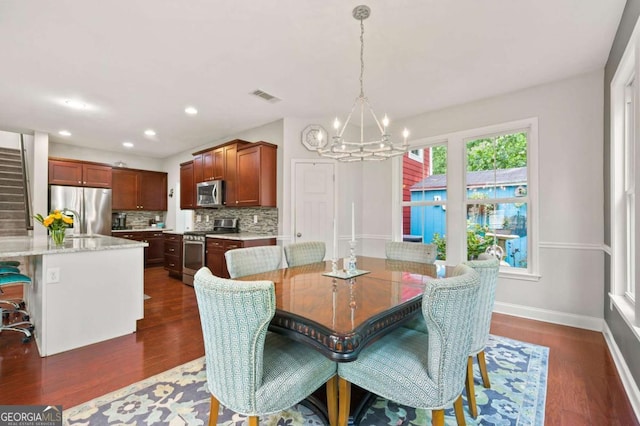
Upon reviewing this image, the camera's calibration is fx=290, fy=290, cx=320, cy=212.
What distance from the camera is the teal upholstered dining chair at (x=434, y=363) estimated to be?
1.21m

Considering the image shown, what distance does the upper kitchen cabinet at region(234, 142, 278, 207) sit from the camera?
177 inches

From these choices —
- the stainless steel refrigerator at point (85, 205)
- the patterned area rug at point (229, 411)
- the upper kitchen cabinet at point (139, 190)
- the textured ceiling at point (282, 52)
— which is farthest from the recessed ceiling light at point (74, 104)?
the patterned area rug at point (229, 411)

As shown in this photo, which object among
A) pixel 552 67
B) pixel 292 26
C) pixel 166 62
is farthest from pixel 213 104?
pixel 552 67

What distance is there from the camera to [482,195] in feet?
12.6

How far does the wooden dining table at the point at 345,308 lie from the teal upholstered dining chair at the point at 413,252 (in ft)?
1.68

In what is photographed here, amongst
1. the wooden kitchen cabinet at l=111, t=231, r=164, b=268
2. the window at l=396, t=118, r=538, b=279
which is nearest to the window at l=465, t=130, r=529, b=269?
the window at l=396, t=118, r=538, b=279

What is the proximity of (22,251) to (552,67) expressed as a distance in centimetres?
516

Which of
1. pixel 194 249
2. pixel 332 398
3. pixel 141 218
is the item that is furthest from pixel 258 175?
pixel 141 218

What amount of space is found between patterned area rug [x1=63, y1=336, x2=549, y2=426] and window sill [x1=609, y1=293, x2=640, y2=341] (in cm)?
67

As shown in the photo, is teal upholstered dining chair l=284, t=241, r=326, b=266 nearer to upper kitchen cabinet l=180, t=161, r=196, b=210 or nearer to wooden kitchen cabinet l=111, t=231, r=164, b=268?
upper kitchen cabinet l=180, t=161, r=196, b=210

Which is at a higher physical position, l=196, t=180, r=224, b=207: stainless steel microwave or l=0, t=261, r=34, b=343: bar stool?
l=196, t=180, r=224, b=207: stainless steel microwave

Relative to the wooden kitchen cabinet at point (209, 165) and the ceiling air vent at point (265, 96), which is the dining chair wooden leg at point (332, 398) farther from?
A: the wooden kitchen cabinet at point (209, 165)

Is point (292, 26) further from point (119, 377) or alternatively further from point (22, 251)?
point (119, 377)

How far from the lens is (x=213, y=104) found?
400 centimetres
